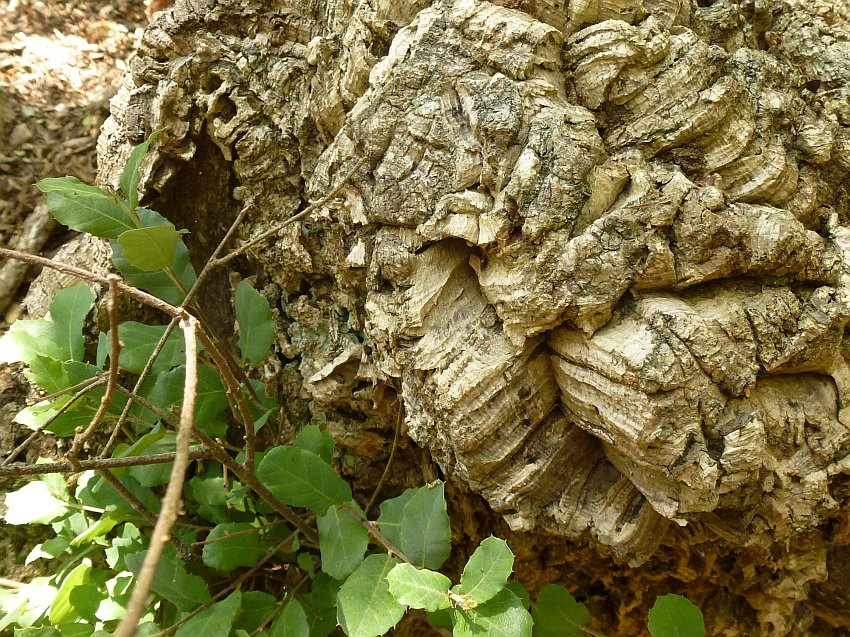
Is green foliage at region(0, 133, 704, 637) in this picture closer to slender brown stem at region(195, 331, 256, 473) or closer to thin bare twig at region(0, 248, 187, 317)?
slender brown stem at region(195, 331, 256, 473)

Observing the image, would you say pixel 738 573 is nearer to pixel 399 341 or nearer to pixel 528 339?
pixel 528 339

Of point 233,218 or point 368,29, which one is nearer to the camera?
point 368,29

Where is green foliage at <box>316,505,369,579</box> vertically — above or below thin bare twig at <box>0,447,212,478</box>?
below

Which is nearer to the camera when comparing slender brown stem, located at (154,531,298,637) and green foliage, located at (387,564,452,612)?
green foliage, located at (387,564,452,612)

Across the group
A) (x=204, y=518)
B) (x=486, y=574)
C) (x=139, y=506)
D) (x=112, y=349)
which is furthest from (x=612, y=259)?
(x=204, y=518)

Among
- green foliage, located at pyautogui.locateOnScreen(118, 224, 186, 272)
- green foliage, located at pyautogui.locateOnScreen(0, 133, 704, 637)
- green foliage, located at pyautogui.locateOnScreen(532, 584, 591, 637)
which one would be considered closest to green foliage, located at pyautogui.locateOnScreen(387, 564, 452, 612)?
green foliage, located at pyautogui.locateOnScreen(0, 133, 704, 637)

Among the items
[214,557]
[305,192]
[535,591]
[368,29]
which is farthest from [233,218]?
[535,591]
